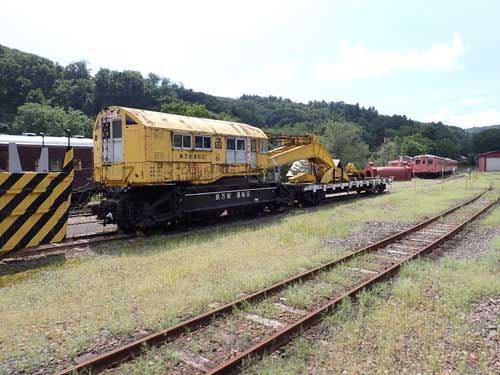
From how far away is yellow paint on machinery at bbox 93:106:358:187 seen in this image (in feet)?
36.1

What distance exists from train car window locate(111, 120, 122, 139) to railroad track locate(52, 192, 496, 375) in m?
7.49

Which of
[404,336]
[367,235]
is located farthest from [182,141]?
[404,336]

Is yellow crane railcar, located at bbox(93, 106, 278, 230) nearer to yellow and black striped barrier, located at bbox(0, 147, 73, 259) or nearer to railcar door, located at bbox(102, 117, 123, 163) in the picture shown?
railcar door, located at bbox(102, 117, 123, 163)

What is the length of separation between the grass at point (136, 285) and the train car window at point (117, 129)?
3391 millimetres

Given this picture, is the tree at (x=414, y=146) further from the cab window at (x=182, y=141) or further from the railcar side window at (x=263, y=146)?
the cab window at (x=182, y=141)

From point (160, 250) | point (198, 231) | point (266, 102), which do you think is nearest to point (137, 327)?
point (160, 250)

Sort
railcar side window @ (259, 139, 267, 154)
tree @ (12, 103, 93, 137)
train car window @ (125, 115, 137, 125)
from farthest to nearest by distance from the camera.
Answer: tree @ (12, 103, 93, 137) < railcar side window @ (259, 139, 267, 154) < train car window @ (125, 115, 137, 125)

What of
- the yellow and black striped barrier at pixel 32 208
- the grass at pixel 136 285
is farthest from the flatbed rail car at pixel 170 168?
the yellow and black striped barrier at pixel 32 208

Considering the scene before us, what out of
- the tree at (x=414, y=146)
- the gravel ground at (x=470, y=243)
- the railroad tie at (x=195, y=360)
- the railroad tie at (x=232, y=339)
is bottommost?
the railroad tie at (x=195, y=360)

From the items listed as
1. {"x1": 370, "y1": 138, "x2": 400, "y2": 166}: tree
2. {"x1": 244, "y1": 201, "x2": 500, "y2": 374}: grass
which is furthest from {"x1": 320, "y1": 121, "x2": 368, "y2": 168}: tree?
{"x1": 244, "y1": 201, "x2": 500, "y2": 374}: grass

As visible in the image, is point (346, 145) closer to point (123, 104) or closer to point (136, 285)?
point (136, 285)

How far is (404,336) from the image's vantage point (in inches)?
189

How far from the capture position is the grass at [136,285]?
479cm

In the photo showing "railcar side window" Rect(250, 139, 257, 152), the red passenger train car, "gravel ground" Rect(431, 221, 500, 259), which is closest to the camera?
"gravel ground" Rect(431, 221, 500, 259)
